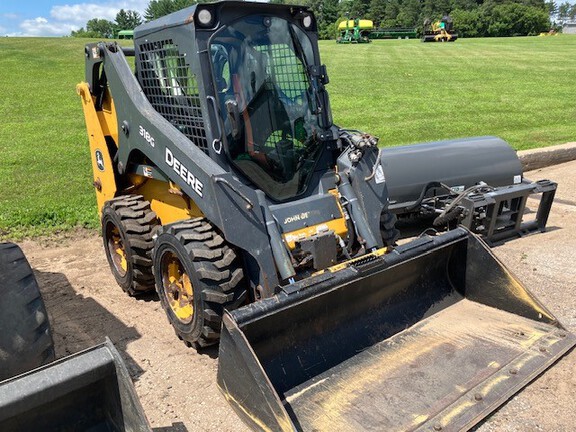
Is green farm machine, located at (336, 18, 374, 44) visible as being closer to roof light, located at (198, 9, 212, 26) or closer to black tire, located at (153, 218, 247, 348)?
roof light, located at (198, 9, 212, 26)

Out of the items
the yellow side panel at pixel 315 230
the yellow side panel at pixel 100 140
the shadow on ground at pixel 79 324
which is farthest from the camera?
the yellow side panel at pixel 100 140

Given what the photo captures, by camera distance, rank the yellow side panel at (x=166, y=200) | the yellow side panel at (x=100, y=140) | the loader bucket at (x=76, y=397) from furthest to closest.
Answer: the yellow side panel at (x=100, y=140) < the yellow side panel at (x=166, y=200) < the loader bucket at (x=76, y=397)

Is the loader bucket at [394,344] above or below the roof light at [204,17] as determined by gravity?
below

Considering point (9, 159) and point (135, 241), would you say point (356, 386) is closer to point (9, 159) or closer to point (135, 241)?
point (135, 241)

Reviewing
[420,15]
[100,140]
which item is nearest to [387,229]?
[100,140]

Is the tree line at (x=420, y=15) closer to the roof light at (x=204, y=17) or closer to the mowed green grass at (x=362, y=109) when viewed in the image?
the mowed green grass at (x=362, y=109)

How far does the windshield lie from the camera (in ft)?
12.8

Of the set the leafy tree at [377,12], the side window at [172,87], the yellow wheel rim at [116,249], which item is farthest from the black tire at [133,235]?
the leafy tree at [377,12]

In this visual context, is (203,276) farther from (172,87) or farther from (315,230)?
(172,87)

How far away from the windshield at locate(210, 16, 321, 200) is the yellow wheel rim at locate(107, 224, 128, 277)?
1.62 metres

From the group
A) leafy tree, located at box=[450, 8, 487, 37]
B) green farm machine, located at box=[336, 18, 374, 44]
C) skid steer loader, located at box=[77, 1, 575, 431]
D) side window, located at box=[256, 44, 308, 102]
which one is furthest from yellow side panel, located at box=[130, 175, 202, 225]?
leafy tree, located at box=[450, 8, 487, 37]

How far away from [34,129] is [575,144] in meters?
10.3

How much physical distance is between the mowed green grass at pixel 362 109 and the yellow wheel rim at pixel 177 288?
265cm

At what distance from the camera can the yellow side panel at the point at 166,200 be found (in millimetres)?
4277
